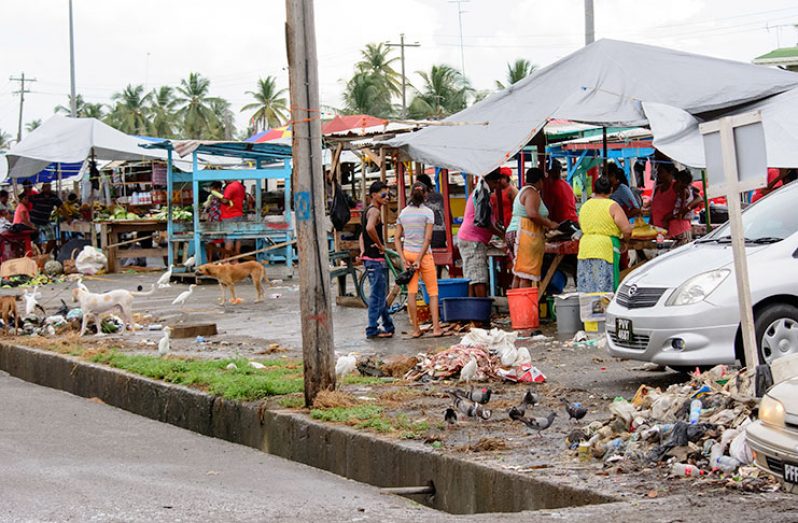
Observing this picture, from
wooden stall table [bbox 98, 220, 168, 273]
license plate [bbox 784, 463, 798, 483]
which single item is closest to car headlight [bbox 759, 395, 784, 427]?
license plate [bbox 784, 463, 798, 483]

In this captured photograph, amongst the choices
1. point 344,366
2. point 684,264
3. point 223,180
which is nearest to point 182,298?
point 223,180

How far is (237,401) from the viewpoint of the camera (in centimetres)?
995

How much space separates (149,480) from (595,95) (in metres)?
8.47

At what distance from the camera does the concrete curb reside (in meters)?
6.61

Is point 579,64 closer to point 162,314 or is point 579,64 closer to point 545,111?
point 545,111

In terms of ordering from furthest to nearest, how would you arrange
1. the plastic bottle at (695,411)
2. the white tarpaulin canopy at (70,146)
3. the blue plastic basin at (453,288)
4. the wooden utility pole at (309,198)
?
1. the white tarpaulin canopy at (70,146)
2. the blue plastic basin at (453,288)
3. the wooden utility pole at (309,198)
4. the plastic bottle at (695,411)

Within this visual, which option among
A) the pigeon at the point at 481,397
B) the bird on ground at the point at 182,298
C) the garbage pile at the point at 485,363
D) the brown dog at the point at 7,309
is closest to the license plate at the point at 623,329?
the garbage pile at the point at 485,363

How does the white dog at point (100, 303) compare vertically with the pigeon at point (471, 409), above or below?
above

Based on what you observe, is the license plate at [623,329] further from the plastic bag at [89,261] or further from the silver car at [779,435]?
the plastic bag at [89,261]

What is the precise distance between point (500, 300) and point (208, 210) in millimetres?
10629

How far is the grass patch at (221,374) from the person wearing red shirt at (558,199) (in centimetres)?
515

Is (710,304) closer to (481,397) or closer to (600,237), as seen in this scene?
(481,397)

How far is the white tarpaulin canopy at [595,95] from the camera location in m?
14.0

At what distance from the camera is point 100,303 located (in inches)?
614
